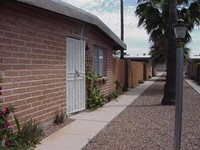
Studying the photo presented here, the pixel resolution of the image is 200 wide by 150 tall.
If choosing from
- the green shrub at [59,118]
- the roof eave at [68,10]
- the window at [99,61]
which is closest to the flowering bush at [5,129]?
the roof eave at [68,10]

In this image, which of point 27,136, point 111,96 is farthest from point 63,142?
point 111,96

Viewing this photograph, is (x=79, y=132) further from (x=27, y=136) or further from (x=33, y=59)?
(x=33, y=59)

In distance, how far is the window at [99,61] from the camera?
13.2m

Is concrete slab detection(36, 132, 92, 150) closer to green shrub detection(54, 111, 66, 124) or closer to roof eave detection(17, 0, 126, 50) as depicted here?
green shrub detection(54, 111, 66, 124)

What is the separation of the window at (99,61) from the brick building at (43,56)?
1161mm

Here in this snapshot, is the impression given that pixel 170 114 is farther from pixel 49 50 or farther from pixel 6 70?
pixel 6 70

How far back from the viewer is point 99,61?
13977 mm

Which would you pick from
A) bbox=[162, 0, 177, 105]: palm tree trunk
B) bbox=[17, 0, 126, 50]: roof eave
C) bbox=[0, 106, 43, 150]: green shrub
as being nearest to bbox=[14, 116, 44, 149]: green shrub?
bbox=[0, 106, 43, 150]: green shrub

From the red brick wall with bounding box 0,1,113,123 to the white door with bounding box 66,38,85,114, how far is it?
388 millimetres

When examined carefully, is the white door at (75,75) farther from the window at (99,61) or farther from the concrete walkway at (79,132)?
the window at (99,61)

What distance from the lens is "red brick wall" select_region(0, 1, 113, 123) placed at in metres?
6.50

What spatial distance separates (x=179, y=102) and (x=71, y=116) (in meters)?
5.10

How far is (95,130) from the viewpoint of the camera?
8227 mm

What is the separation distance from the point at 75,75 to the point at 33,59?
295 centimetres
